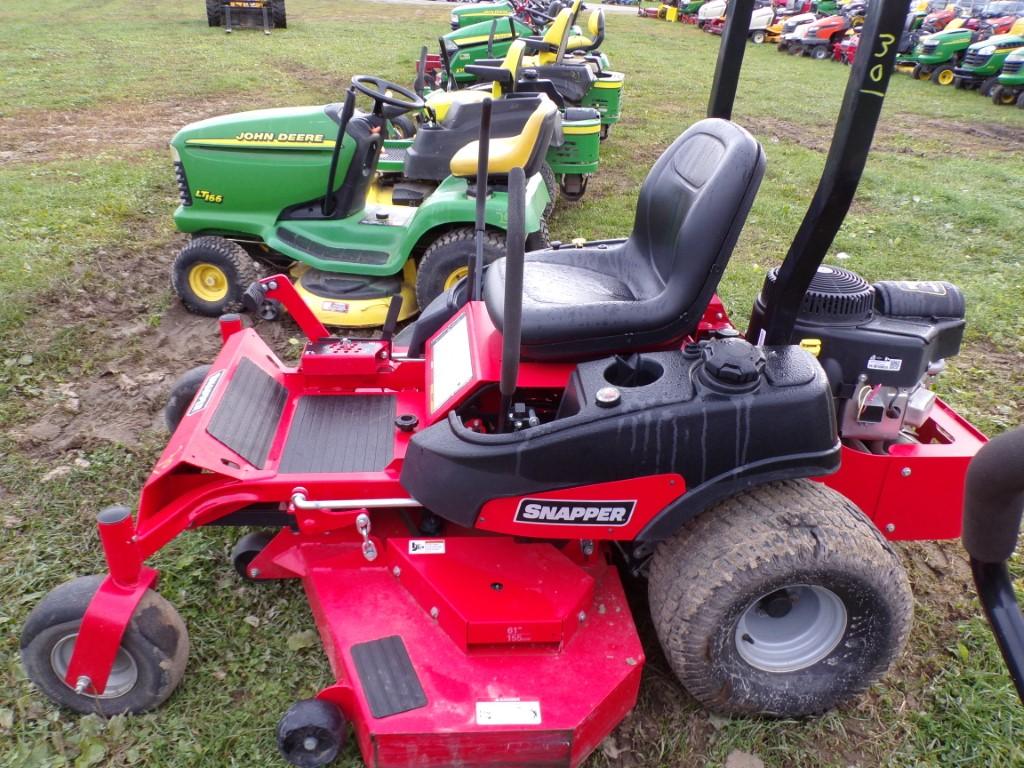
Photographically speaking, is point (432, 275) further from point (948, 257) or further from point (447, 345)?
point (948, 257)


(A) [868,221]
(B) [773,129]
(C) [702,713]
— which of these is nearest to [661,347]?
(C) [702,713]

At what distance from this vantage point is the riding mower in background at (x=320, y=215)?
13.9 feet

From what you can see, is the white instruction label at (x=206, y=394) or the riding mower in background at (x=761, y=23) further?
the riding mower in background at (x=761, y=23)

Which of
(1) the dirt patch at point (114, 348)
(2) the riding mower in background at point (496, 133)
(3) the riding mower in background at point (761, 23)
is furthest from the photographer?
(3) the riding mower in background at point (761, 23)

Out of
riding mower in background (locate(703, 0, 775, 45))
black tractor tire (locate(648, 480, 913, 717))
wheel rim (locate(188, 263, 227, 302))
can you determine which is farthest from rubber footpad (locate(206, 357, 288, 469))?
riding mower in background (locate(703, 0, 775, 45))

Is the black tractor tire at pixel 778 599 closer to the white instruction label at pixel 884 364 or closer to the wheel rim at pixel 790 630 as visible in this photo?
the wheel rim at pixel 790 630

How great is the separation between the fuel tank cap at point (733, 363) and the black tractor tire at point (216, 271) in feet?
10.1

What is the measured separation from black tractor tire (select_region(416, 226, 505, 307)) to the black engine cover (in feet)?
7.54

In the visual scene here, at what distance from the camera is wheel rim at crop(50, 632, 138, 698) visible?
6.95 ft

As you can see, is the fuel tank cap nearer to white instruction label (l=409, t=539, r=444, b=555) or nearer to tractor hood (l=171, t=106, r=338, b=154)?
white instruction label (l=409, t=539, r=444, b=555)

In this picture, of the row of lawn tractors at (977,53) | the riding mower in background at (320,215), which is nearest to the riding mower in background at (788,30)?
the row of lawn tractors at (977,53)

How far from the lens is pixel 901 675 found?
241 centimetres

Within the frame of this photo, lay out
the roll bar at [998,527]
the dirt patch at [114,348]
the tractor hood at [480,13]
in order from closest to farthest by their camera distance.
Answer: the roll bar at [998,527] < the dirt patch at [114,348] < the tractor hood at [480,13]

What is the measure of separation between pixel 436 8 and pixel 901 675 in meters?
24.2
